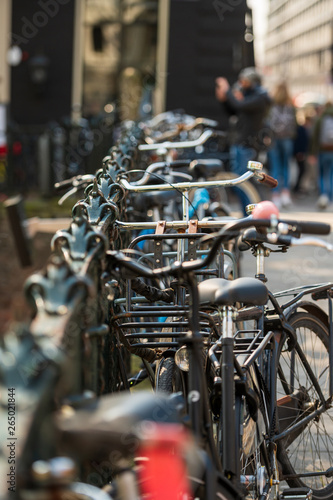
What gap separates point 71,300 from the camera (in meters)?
2.29

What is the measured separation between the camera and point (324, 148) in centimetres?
1439

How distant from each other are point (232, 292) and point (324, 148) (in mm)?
11576

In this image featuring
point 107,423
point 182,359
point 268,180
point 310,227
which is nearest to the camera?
point 107,423

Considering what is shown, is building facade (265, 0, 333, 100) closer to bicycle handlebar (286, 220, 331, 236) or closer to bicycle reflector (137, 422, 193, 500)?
bicycle handlebar (286, 220, 331, 236)

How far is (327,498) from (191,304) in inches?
62.8

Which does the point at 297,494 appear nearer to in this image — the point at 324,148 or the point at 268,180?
the point at 268,180

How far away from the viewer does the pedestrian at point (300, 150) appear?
1672cm

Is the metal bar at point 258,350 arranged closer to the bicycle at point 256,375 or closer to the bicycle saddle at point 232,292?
the bicycle at point 256,375

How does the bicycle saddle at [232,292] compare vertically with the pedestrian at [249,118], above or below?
below

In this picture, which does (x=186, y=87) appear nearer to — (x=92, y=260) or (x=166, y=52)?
(x=166, y=52)

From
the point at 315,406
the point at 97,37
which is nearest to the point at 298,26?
the point at 97,37

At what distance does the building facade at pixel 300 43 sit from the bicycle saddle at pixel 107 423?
79513 mm

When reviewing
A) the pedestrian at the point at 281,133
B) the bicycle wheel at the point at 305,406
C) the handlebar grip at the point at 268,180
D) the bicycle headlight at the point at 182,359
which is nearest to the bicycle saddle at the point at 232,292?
the bicycle headlight at the point at 182,359

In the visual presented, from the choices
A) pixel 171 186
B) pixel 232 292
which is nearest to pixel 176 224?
pixel 171 186
